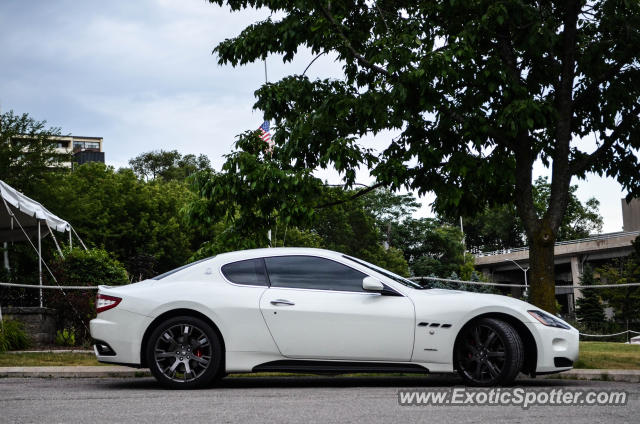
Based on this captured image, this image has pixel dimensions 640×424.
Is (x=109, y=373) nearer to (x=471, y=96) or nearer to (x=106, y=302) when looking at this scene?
(x=106, y=302)

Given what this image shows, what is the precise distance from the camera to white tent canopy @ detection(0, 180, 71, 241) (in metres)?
18.2

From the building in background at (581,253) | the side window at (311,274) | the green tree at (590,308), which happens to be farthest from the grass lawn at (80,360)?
the building in background at (581,253)

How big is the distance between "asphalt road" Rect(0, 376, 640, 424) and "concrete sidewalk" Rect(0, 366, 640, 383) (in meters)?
0.61

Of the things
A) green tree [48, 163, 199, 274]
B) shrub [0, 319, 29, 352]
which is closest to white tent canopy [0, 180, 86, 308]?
shrub [0, 319, 29, 352]

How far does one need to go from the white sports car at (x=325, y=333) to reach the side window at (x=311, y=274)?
0.04 m

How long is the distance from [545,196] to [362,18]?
47.0 metres

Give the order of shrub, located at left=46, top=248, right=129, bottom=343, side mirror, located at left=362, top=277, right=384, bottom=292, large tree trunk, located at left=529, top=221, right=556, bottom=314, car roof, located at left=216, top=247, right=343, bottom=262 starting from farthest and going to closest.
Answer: shrub, located at left=46, top=248, right=129, bottom=343
large tree trunk, located at left=529, top=221, right=556, bottom=314
car roof, located at left=216, top=247, right=343, bottom=262
side mirror, located at left=362, top=277, right=384, bottom=292

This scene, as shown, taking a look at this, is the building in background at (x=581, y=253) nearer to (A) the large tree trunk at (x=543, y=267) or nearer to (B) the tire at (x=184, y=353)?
(A) the large tree trunk at (x=543, y=267)

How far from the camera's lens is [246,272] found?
8.89 meters

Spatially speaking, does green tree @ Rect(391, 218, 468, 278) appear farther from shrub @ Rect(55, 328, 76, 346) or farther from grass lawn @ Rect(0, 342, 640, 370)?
grass lawn @ Rect(0, 342, 640, 370)

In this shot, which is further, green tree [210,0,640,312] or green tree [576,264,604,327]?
green tree [576,264,604,327]

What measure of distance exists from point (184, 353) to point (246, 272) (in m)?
1.08

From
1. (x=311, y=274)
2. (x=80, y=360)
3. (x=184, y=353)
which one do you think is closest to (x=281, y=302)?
(x=311, y=274)

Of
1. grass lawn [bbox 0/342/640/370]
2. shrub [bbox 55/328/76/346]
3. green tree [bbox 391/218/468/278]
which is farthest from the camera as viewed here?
green tree [bbox 391/218/468/278]
